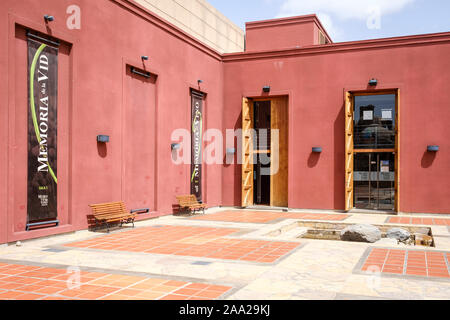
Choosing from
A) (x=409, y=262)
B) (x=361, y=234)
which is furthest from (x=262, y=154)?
(x=409, y=262)

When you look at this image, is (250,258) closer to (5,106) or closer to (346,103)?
(5,106)

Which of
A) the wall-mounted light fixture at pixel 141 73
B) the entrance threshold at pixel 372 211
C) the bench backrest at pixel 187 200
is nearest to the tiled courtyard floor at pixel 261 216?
the bench backrest at pixel 187 200

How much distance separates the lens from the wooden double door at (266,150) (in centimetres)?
1496

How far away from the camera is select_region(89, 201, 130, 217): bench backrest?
9.41 metres

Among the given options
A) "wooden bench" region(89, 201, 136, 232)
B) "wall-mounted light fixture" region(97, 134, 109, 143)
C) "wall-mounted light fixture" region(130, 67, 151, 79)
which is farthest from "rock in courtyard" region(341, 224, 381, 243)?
"wall-mounted light fixture" region(130, 67, 151, 79)

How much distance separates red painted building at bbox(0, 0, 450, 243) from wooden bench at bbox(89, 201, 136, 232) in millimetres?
203

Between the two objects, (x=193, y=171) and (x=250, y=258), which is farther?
(x=193, y=171)

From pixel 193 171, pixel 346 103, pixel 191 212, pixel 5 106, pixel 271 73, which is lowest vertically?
pixel 191 212

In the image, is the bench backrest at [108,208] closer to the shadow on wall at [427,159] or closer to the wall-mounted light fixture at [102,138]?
the wall-mounted light fixture at [102,138]

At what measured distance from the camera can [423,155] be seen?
13.1 meters

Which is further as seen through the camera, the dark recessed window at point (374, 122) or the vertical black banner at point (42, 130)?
the dark recessed window at point (374, 122)

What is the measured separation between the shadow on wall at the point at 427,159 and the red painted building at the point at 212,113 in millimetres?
30

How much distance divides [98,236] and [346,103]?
864 cm
